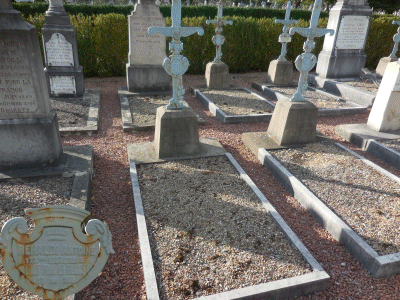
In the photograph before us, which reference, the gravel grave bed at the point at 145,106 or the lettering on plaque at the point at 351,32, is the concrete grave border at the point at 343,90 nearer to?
the lettering on plaque at the point at 351,32

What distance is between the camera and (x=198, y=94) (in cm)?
859

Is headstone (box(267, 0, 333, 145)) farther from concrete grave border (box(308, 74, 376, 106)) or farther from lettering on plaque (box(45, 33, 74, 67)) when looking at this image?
lettering on plaque (box(45, 33, 74, 67))

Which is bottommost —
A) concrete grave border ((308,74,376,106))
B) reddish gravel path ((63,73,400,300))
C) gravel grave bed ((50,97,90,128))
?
reddish gravel path ((63,73,400,300))

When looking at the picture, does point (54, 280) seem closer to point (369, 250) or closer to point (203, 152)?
point (369, 250)

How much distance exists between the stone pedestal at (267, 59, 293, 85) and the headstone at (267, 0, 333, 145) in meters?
4.65

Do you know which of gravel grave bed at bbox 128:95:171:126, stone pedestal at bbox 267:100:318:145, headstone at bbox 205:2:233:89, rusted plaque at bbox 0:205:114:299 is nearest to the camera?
rusted plaque at bbox 0:205:114:299

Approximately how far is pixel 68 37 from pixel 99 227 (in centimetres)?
716

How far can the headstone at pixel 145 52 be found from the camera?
7922 millimetres

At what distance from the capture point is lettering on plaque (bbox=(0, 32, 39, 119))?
3439 millimetres

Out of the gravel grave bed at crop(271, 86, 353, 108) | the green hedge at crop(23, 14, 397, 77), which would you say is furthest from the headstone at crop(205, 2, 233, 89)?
the green hedge at crop(23, 14, 397, 77)

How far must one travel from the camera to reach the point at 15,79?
11.8 feet

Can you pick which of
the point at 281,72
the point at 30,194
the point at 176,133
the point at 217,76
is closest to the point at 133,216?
the point at 30,194

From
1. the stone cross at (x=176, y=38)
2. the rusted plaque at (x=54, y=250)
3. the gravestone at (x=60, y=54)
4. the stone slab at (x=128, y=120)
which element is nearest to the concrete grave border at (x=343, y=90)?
the stone slab at (x=128, y=120)

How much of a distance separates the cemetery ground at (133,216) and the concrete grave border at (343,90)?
2.40 meters
